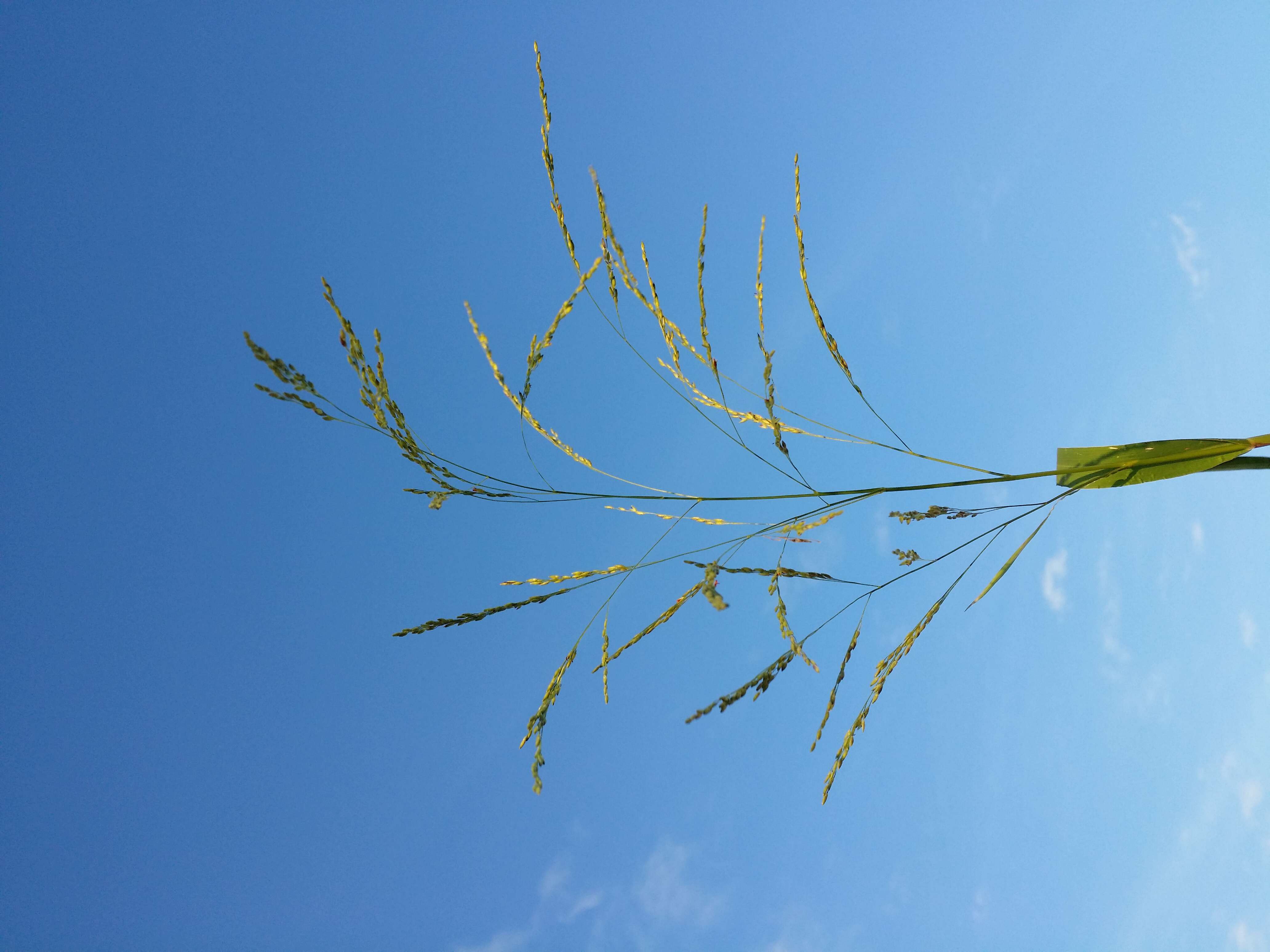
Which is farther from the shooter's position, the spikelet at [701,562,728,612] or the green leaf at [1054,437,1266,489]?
the green leaf at [1054,437,1266,489]

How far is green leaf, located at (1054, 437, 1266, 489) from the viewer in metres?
1.56

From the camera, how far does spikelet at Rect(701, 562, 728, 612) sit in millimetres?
1162

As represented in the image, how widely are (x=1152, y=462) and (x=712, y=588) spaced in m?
1.11

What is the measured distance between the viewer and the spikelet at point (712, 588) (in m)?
1.16

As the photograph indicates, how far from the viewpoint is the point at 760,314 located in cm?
168

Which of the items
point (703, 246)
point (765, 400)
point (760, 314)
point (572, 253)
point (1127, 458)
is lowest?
point (1127, 458)

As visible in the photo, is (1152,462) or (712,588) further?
(1152,462)

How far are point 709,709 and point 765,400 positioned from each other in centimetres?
66

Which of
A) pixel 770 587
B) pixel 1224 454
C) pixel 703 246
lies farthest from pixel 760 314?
pixel 1224 454

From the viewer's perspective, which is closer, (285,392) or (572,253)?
Answer: (285,392)

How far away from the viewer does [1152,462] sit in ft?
5.30

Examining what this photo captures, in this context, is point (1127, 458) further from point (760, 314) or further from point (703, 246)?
point (703, 246)

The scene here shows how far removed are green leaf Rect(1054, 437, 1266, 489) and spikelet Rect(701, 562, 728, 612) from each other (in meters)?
0.82

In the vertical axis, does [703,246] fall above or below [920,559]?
above
